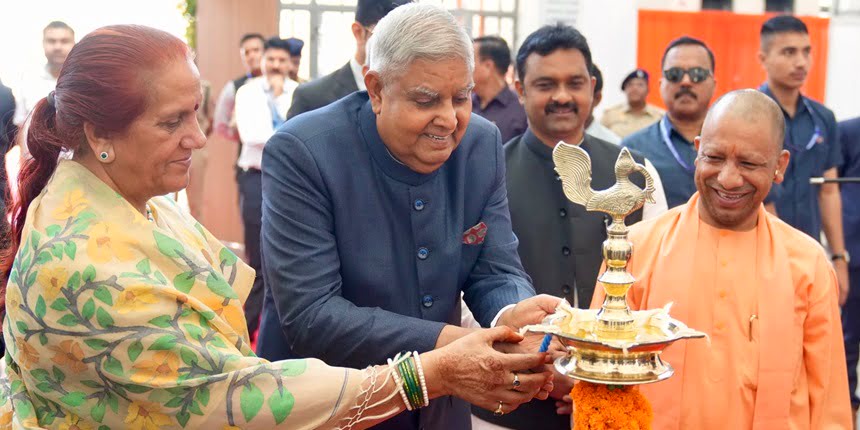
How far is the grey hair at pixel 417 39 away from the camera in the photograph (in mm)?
2441

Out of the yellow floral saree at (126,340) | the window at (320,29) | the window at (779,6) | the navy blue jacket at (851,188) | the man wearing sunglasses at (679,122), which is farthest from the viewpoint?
the window at (779,6)

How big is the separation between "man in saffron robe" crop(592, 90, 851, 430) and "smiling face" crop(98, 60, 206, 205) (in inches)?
52.5

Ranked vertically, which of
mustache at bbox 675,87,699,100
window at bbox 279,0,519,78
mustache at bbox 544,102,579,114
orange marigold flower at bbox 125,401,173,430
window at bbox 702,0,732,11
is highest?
window at bbox 702,0,732,11

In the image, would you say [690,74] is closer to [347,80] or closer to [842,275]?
[842,275]

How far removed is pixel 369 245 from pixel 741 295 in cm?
113

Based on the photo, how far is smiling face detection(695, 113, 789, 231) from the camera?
2990 millimetres

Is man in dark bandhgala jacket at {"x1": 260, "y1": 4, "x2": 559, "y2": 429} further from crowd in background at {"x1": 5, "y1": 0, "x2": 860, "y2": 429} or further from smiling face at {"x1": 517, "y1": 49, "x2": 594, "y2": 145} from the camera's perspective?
smiling face at {"x1": 517, "y1": 49, "x2": 594, "y2": 145}

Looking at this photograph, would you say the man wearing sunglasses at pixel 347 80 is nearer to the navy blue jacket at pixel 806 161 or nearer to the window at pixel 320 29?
the navy blue jacket at pixel 806 161

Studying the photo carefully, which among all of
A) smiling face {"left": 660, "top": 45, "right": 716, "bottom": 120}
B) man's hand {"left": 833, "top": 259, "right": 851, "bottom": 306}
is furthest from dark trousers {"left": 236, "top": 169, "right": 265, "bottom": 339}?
man's hand {"left": 833, "top": 259, "right": 851, "bottom": 306}

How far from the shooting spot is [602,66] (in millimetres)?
13320

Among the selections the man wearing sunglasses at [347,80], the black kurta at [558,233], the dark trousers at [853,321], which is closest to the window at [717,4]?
the dark trousers at [853,321]

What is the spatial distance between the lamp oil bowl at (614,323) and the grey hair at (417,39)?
504 mm

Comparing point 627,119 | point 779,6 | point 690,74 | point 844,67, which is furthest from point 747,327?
point 844,67

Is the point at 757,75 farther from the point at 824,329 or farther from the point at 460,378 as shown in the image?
the point at 460,378
